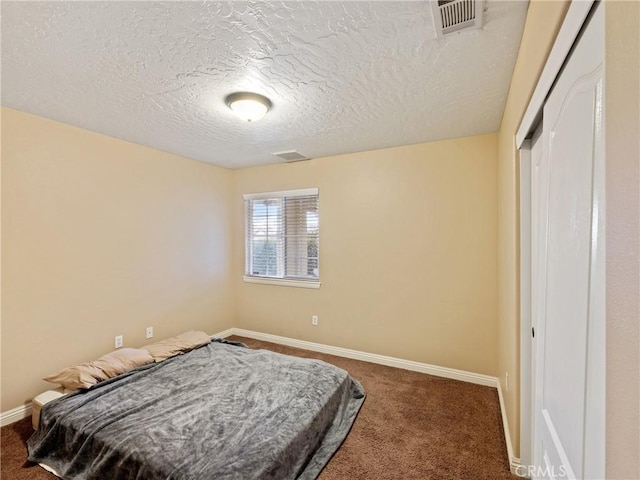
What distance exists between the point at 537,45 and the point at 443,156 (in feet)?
6.31

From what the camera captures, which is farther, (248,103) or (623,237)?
(248,103)

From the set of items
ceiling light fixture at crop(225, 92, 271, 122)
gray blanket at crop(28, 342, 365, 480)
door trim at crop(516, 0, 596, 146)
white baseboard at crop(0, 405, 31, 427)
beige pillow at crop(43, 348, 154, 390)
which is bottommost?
white baseboard at crop(0, 405, 31, 427)

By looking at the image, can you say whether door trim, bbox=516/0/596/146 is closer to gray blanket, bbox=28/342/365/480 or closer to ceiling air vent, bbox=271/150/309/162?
gray blanket, bbox=28/342/365/480

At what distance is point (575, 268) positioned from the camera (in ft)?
2.79

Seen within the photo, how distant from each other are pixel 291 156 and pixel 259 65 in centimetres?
193

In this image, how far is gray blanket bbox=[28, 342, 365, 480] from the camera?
1539 mm

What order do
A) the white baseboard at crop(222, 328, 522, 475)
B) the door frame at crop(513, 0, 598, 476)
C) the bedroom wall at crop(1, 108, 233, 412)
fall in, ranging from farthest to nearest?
the white baseboard at crop(222, 328, 522, 475) < the bedroom wall at crop(1, 108, 233, 412) < the door frame at crop(513, 0, 598, 476)

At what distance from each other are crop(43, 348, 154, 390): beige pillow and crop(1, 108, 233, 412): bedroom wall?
347 millimetres

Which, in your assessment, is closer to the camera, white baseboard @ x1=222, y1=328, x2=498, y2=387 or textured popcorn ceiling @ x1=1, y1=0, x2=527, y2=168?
textured popcorn ceiling @ x1=1, y1=0, x2=527, y2=168

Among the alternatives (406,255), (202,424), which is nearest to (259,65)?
(202,424)

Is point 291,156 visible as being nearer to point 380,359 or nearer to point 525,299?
point 380,359

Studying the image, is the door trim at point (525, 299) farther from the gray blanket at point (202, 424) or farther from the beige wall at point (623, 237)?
the beige wall at point (623, 237)

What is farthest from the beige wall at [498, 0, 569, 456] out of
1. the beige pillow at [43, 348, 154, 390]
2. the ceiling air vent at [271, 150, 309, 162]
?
the beige pillow at [43, 348, 154, 390]

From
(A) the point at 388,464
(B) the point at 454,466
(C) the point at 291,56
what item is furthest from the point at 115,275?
(B) the point at 454,466
